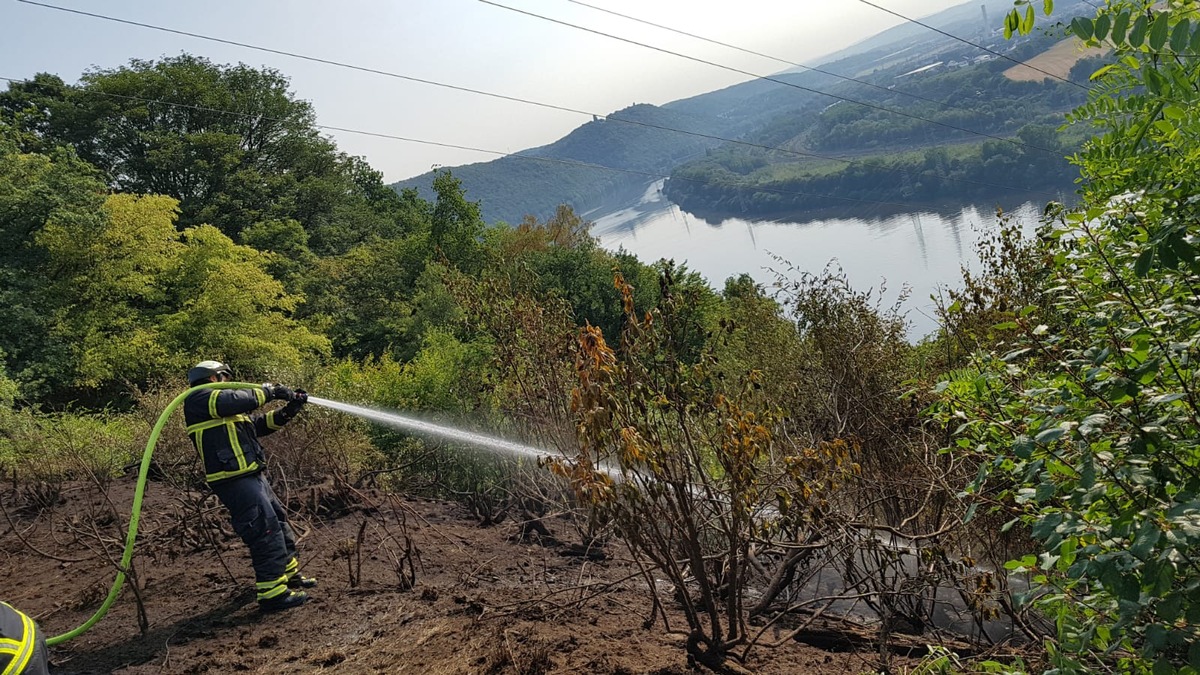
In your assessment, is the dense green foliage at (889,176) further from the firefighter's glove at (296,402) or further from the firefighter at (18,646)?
the firefighter at (18,646)

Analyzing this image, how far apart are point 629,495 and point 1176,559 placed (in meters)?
2.42

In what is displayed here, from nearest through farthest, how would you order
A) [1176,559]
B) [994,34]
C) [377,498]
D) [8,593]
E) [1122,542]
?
1. [1176,559]
2. [1122,542]
3. [8,593]
4. [377,498]
5. [994,34]

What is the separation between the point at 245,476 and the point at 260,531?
1.51 feet

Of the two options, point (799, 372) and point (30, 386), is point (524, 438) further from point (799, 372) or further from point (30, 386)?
point (30, 386)

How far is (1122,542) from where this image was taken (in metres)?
1.86

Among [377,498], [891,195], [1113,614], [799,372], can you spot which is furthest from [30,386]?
[891,195]

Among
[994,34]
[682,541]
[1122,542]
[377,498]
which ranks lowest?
[377,498]

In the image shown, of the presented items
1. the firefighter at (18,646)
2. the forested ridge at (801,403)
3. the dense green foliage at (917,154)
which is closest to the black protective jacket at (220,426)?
the forested ridge at (801,403)

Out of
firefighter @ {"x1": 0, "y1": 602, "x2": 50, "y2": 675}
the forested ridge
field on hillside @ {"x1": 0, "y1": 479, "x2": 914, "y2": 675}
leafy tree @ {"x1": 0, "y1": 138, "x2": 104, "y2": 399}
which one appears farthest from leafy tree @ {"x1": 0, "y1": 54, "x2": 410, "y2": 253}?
firefighter @ {"x1": 0, "y1": 602, "x2": 50, "y2": 675}

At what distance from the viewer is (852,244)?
78.6 m

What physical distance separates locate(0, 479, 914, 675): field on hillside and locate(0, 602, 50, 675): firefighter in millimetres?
1837

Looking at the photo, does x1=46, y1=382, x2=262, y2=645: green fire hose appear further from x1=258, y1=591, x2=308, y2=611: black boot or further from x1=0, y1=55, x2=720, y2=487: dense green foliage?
x1=0, y1=55, x2=720, y2=487: dense green foliage

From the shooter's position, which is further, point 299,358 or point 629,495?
point 299,358

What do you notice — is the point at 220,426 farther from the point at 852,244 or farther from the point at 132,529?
the point at 852,244
